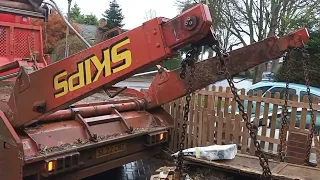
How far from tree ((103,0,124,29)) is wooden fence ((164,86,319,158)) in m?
29.8

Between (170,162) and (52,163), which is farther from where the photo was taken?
(170,162)

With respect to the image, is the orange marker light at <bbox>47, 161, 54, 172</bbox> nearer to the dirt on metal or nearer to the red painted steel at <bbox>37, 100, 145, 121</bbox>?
the red painted steel at <bbox>37, 100, 145, 121</bbox>

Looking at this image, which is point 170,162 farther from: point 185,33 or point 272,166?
point 185,33

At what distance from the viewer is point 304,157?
Result: 502cm

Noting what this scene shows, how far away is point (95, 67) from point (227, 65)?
6.30 ft

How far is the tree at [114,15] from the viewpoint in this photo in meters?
35.9

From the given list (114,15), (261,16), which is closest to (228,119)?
(261,16)

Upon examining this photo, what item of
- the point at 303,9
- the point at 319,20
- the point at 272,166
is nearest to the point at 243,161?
the point at 272,166

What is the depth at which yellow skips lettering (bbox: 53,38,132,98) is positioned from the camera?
2.79m

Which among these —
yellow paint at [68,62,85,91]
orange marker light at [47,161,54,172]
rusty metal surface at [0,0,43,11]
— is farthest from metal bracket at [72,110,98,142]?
rusty metal surface at [0,0,43,11]

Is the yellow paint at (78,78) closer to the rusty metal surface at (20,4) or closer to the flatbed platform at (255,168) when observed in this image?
the rusty metal surface at (20,4)

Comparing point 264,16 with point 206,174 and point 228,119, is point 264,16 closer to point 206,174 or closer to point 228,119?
point 228,119

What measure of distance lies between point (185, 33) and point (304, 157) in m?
3.46

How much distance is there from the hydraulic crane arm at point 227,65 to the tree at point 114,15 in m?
31.3
